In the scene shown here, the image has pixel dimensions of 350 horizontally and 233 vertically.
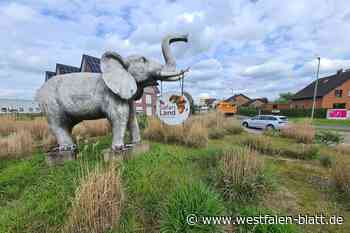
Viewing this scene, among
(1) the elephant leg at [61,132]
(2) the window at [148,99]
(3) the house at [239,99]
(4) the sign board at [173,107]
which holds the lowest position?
(1) the elephant leg at [61,132]

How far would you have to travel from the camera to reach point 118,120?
114 inches

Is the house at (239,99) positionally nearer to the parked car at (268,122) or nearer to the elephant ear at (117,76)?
the parked car at (268,122)

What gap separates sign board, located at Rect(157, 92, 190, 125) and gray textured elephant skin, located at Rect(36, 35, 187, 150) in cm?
190

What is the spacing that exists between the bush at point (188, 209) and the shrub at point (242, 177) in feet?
1.95

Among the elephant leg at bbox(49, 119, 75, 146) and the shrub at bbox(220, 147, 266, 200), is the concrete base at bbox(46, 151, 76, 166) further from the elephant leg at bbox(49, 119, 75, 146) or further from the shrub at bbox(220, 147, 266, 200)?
the shrub at bbox(220, 147, 266, 200)


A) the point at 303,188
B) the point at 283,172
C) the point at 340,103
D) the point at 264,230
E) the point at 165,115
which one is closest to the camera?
the point at 264,230

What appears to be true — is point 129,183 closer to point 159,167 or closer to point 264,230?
point 159,167

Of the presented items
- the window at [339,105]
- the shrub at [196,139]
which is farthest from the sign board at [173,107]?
the window at [339,105]

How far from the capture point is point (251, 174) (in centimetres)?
248

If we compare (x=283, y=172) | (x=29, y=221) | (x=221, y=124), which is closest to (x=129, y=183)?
(x=29, y=221)

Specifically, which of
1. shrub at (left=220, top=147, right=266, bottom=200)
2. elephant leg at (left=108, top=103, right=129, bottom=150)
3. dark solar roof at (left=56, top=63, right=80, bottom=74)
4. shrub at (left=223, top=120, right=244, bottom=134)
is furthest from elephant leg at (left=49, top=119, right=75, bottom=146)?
dark solar roof at (left=56, top=63, right=80, bottom=74)

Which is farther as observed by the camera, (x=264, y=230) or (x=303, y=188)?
(x=303, y=188)

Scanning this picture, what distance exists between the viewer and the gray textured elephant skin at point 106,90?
9.32ft

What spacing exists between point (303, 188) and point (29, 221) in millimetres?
3627
